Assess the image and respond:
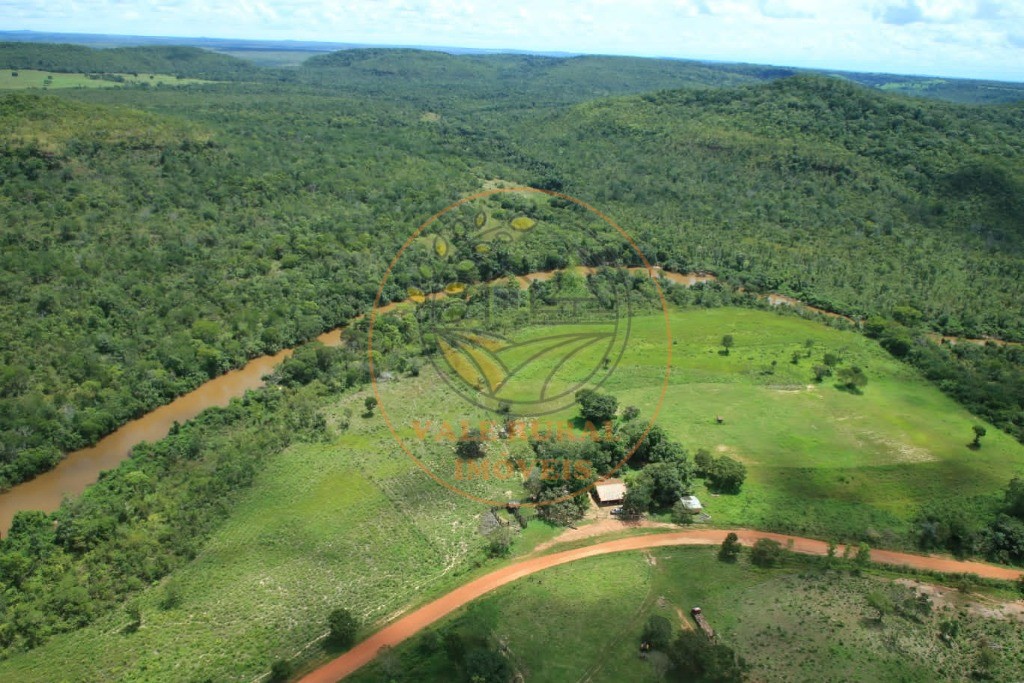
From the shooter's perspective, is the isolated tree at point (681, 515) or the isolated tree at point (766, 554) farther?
the isolated tree at point (681, 515)

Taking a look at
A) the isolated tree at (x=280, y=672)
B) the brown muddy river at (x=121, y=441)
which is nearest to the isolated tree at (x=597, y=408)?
the isolated tree at (x=280, y=672)

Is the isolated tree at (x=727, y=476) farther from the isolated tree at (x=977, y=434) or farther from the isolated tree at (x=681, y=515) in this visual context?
the isolated tree at (x=977, y=434)

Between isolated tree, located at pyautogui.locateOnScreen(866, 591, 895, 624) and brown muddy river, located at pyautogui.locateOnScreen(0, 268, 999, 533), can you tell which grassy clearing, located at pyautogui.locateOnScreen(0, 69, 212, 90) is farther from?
isolated tree, located at pyautogui.locateOnScreen(866, 591, 895, 624)

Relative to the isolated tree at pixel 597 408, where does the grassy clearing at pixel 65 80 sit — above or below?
above

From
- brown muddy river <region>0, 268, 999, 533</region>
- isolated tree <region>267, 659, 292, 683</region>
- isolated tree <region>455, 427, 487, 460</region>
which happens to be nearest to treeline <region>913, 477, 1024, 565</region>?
isolated tree <region>455, 427, 487, 460</region>

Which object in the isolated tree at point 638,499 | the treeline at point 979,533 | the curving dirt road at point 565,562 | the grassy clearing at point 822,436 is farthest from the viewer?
the grassy clearing at point 822,436

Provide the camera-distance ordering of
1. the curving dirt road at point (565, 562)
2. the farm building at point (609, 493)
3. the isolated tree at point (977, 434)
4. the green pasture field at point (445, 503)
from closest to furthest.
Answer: the curving dirt road at point (565, 562)
the green pasture field at point (445, 503)
the farm building at point (609, 493)
the isolated tree at point (977, 434)

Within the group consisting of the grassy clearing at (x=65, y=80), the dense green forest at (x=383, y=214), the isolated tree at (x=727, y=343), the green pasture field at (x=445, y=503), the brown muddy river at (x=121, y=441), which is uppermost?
the grassy clearing at (x=65, y=80)

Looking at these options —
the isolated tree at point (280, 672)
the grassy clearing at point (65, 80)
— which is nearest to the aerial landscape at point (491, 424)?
the isolated tree at point (280, 672)
